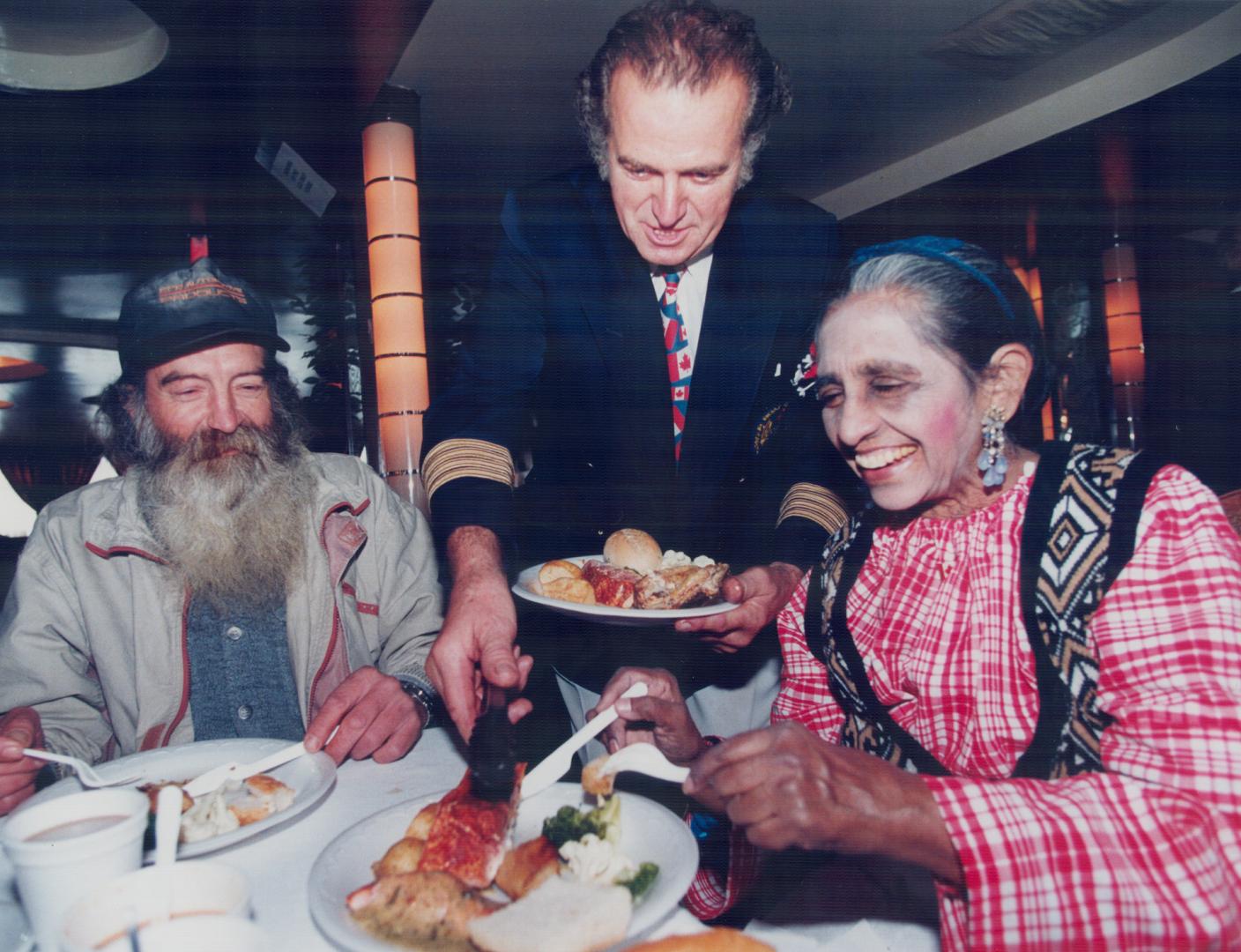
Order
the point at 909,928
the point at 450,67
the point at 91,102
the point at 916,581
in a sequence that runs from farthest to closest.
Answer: the point at 450,67
the point at 91,102
the point at 916,581
the point at 909,928

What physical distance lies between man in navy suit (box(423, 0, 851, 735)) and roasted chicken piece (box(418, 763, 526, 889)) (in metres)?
0.84

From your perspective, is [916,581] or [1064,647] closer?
[1064,647]

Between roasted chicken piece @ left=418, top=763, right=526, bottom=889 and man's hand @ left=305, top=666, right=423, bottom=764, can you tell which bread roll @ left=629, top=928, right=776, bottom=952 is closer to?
roasted chicken piece @ left=418, top=763, right=526, bottom=889

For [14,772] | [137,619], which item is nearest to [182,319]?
[137,619]

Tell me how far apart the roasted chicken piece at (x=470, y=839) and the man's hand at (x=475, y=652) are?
306 mm

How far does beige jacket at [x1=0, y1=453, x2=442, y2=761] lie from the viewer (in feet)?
7.04

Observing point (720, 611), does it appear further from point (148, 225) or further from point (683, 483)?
point (148, 225)

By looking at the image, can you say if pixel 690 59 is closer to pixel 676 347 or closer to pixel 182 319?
pixel 676 347

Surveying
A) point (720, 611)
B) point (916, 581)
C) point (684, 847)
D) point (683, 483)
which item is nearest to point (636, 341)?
point (683, 483)

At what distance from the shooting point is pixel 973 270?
4.96 ft

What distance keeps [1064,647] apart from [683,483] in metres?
1.19

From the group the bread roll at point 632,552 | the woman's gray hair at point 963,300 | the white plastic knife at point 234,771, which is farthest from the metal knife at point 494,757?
the woman's gray hair at point 963,300

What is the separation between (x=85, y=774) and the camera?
4.78 ft

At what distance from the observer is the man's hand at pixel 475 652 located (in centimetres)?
152
